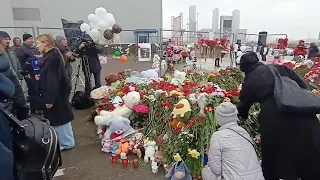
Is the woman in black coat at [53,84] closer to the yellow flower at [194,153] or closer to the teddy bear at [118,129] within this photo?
the teddy bear at [118,129]

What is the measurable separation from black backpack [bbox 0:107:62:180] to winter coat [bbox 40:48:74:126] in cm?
129

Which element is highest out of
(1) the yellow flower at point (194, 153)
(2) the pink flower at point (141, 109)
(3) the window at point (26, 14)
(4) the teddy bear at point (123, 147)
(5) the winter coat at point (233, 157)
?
(3) the window at point (26, 14)

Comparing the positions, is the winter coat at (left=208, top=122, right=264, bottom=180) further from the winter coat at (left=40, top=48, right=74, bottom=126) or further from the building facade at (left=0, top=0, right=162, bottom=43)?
the building facade at (left=0, top=0, right=162, bottom=43)

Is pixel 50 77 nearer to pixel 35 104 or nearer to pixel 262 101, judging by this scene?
pixel 35 104

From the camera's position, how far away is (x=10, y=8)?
9523 mm

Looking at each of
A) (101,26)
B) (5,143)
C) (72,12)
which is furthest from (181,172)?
(72,12)

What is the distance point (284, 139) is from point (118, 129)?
8.09ft

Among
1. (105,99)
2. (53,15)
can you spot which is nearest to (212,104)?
(105,99)

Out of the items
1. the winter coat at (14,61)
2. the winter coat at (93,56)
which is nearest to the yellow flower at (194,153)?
the winter coat at (14,61)

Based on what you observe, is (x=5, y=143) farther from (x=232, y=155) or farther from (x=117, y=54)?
(x=117, y=54)

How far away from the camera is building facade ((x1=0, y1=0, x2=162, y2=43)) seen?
10.0 m

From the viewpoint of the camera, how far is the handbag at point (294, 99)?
1.78m

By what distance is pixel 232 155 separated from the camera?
1.99 meters

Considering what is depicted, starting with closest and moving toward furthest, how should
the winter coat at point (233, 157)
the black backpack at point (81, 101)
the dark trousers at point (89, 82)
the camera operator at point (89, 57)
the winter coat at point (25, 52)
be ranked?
the winter coat at point (233, 157)
the winter coat at point (25, 52)
the black backpack at point (81, 101)
the camera operator at point (89, 57)
the dark trousers at point (89, 82)
